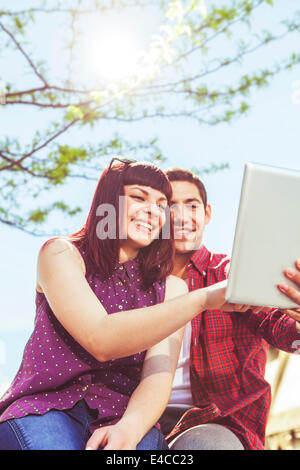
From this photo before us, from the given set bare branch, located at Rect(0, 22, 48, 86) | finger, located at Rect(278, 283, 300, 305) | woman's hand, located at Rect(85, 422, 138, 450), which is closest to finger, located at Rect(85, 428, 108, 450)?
woman's hand, located at Rect(85, 422, 138, 450)

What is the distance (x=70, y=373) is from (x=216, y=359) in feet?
1.90

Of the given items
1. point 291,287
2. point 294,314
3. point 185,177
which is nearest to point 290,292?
point 291,287

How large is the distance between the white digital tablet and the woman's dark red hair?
0.44 m

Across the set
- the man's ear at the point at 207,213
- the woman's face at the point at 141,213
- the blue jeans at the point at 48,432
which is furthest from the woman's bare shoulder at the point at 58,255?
the man's ear at the point at 207,213

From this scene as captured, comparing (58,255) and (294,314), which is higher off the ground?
(58,255)

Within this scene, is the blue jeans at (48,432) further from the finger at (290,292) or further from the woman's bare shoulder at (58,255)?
the finger at (290,292)

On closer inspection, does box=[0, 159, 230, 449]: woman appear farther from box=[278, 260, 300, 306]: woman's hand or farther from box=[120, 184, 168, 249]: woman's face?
box=[278, 260, 300, 306]: woman's hand

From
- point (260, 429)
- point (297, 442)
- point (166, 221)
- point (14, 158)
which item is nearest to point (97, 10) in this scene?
point (14, 158)

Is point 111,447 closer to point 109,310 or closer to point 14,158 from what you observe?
point 109,310

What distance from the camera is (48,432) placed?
106 cm

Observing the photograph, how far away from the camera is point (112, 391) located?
4.19 ft

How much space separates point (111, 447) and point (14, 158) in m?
1.84

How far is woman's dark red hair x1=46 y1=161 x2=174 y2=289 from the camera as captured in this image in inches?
52.8

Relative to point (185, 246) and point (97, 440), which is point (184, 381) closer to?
point (185, 246)
